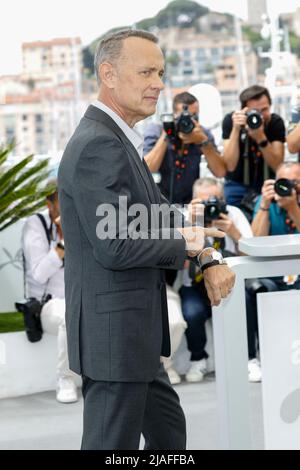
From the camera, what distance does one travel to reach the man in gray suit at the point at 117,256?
175cm

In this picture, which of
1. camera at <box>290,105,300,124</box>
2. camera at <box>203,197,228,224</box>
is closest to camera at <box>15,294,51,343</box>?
camera at <box>203,197,228,224</box>

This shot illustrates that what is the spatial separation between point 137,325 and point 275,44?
7.26m

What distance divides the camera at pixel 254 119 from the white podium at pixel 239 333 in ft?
8.41

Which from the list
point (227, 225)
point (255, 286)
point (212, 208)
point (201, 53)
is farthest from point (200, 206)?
point (201, 53)

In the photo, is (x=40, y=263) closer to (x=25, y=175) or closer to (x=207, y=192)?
(x=25, y=175)

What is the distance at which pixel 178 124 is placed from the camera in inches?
170

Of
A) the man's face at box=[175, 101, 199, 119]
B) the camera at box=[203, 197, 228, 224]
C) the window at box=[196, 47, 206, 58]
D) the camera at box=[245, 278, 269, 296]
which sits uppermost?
the window at box=[196, 47, 206, 58]

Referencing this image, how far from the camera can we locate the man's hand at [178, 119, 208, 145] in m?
4.34

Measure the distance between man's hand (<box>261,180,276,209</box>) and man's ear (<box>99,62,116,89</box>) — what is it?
2.21 m

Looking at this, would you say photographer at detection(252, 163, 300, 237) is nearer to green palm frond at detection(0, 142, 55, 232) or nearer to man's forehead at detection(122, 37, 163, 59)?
green palm frond at detection(0, 142, 55, 232)

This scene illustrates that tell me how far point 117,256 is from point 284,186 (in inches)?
92.3

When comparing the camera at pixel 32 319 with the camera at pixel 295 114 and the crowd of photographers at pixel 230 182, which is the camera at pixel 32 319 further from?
the camera at pixel 295 114

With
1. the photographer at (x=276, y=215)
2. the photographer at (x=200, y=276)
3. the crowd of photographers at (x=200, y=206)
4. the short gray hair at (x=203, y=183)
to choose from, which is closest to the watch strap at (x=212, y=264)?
the crowd of photographers at (x=200, y=206)

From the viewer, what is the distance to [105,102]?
1.89m
